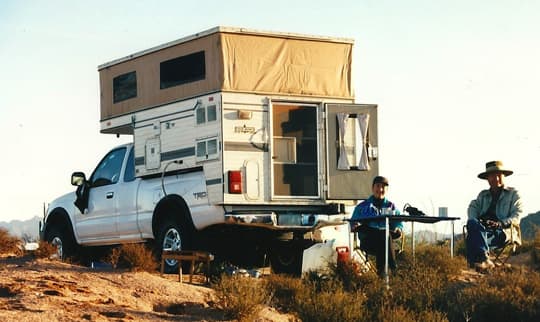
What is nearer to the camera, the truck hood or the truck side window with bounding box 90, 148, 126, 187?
the truck side window with bounding box 90, 148, 126, 187

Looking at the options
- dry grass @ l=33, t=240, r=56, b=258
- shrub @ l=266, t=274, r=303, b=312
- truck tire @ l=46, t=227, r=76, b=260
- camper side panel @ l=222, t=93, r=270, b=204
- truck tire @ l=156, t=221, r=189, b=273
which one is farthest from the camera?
truck tire @ l=46, t=227, r=76, b=260

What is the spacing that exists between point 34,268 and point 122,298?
158 centimetres

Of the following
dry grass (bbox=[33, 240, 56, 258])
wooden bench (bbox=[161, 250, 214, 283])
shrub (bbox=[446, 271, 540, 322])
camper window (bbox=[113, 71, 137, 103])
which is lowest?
shrub (bbox=[446, 271, 540, 322])

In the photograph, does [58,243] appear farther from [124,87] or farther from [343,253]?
[343,253]

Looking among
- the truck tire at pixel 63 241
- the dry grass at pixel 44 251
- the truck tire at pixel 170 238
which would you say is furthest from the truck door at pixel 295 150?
the truck tire at pixel 63 241

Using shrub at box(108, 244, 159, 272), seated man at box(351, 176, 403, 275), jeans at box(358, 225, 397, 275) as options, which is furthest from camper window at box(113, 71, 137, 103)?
jeans at box(358, 225, 397, 275)

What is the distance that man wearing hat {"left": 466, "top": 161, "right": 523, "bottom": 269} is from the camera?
13.7 metres

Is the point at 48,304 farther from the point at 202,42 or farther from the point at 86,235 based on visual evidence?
the point at 86,235

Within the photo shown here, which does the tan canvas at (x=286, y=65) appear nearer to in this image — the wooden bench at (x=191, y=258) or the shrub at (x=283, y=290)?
the wooden bench at (x=191, y=258)

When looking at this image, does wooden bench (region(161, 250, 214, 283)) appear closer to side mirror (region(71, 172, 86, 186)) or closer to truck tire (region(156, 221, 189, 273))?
truck tire (region(156, 221, 189, 273))

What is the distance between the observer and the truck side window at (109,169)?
16766mm

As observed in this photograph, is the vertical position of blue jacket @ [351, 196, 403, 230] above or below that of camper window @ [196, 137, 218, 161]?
below

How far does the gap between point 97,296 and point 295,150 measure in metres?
4.50

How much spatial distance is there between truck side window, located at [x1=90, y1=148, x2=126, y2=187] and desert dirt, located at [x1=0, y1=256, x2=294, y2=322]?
11.9ft
